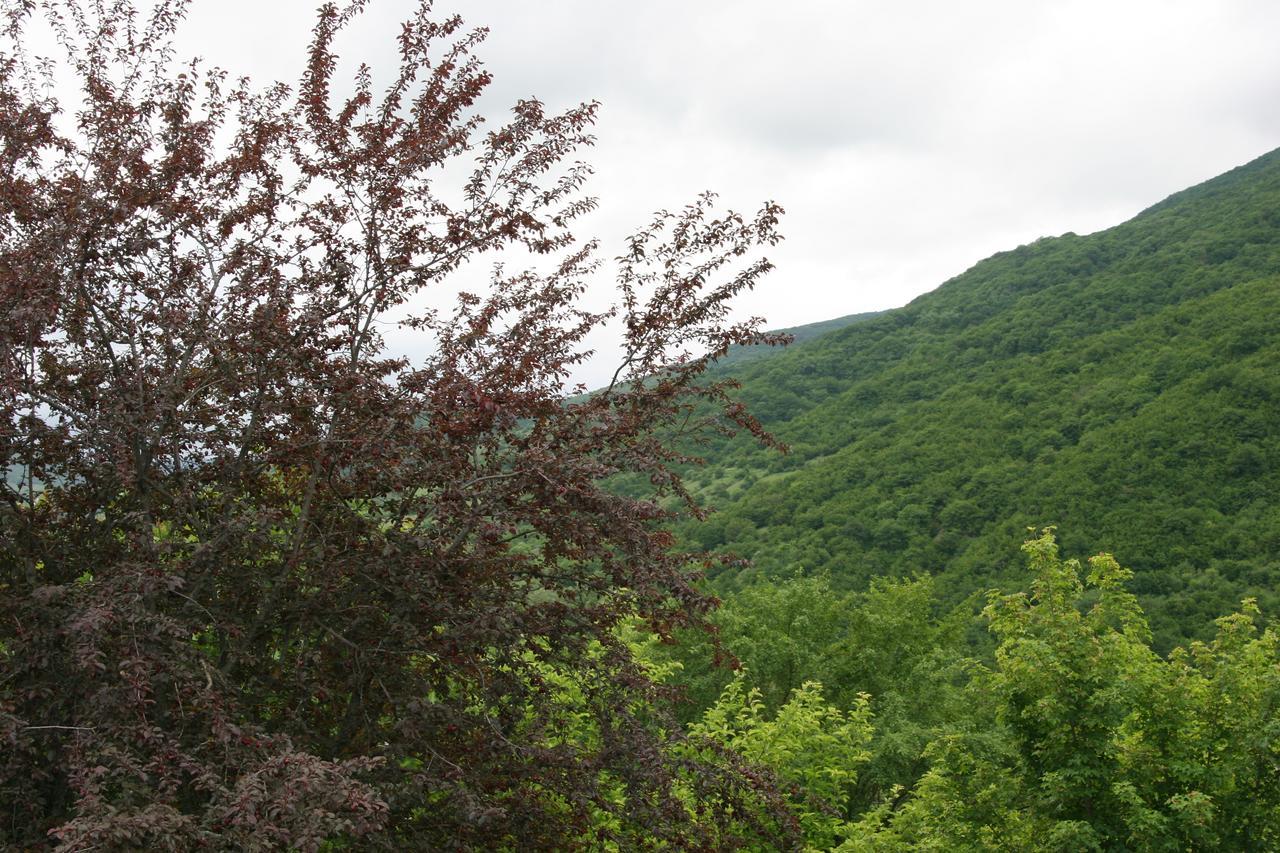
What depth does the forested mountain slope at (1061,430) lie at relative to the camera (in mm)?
56125

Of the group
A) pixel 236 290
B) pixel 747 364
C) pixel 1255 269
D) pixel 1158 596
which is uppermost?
pixel 747 364

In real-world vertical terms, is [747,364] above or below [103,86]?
above

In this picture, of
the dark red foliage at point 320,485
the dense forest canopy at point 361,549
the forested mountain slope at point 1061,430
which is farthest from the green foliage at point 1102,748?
the forested mountain slope at point 1061,430

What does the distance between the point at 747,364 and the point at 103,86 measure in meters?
107

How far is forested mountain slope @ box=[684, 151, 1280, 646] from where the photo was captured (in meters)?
56.1

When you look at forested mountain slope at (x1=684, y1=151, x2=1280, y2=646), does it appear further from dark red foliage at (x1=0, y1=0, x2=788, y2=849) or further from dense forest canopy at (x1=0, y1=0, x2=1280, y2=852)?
dark red foliage at (x1=0, y1=0, x2=788, y2=849)

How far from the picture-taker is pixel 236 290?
17.5 ft

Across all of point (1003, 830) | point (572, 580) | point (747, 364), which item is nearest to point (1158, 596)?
point (1003, 830)

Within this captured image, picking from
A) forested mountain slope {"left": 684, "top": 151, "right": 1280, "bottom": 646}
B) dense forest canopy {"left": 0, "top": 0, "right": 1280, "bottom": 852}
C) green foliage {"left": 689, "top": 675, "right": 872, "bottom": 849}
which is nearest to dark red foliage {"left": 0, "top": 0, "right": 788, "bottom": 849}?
dense forest canopy {"left": 0, "top": 0, "right": 1280, "bottom": 852}

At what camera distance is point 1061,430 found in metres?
74.8

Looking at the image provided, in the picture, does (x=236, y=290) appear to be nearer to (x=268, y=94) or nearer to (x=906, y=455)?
(x=268, y=94)

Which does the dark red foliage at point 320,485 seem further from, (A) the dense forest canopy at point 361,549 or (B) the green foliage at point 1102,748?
(B) the green foliage at point 1102,748

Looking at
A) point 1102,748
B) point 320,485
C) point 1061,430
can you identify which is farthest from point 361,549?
point 1061,430

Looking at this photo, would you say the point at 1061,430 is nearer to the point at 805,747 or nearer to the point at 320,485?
the point at 805,747
